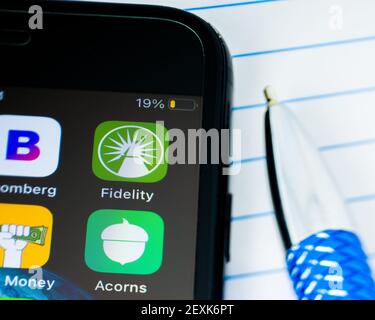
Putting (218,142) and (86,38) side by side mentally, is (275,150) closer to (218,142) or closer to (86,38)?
Answer: (218,142)

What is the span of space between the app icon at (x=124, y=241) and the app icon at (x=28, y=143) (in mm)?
54

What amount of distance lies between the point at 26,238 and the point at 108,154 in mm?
80

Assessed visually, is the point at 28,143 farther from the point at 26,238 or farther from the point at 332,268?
the point at 332,268

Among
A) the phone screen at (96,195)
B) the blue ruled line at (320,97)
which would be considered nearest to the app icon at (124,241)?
the phone screen at (96,195)

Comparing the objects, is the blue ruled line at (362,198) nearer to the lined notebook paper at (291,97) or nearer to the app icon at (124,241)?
the lined notebook paper at (291,97)

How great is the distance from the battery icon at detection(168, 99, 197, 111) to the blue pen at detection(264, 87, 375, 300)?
0.20 feet

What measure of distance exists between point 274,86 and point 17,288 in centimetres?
24

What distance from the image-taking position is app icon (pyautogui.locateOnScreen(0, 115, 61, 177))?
38 centimetres

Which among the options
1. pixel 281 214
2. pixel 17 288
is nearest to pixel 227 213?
pixel 281 214

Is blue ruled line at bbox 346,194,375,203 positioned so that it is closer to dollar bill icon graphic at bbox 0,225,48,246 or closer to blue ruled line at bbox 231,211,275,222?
blue ruled line at bbox 231,211,275,222

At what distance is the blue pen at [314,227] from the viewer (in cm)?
36

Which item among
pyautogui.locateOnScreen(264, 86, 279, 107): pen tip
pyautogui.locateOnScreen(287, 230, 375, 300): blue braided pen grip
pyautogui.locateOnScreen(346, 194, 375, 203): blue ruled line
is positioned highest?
pyautogui.locateOnScreen(264, 86, 279, 107): pen tip

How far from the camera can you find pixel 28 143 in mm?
380

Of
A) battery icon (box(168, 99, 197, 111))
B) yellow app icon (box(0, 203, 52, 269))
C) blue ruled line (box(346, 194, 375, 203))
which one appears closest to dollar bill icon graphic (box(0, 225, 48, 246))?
yellow app icon (box(0, 203, 52, 269))
